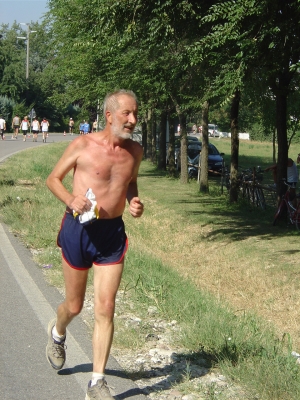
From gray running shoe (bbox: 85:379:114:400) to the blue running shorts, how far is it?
78 centimetres

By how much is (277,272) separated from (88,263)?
8123 millimetres

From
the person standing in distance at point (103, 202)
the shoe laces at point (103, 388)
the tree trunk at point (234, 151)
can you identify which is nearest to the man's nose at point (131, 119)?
the person standing in distance at point (103, 202)

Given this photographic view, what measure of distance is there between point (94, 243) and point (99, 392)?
947 mm

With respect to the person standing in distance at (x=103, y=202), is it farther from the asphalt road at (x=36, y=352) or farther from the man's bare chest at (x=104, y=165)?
the asphalt road at (x=36, y=352)

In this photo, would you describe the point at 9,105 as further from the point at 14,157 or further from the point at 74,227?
the point at 74,227

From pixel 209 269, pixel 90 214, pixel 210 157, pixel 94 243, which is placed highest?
pixel 90 214

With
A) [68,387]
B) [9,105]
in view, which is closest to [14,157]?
[68,387]

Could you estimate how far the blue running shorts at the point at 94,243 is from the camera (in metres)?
4.80

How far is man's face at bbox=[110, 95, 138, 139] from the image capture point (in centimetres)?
479

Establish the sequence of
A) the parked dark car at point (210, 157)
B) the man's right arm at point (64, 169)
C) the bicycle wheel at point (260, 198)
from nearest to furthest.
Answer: the man's right arm at point (64, 169)
the bicycle wheel at point (260, 198)
the parked dark car at point (210, 157)

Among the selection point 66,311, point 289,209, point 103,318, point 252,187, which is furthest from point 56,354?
point 252,187

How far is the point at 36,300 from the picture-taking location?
7.66 metres

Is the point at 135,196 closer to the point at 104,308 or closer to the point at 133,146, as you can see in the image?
the point at 133,146

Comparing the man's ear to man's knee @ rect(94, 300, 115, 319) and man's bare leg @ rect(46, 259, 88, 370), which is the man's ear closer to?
man's bare leg @ rect(46, 259, 88, 370)
